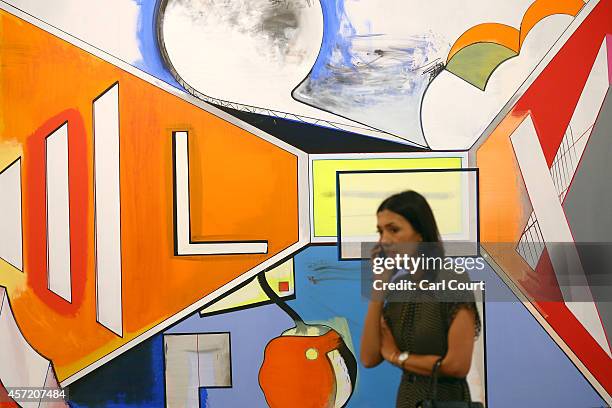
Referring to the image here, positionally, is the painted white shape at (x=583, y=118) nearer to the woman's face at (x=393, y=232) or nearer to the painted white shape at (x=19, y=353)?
the woman's face at (x=393, y=232)

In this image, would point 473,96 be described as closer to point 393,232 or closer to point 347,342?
point 393,232

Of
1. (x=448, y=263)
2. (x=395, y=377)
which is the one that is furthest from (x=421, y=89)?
(x=395, y=377)

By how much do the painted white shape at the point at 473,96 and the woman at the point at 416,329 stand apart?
8.7 inches

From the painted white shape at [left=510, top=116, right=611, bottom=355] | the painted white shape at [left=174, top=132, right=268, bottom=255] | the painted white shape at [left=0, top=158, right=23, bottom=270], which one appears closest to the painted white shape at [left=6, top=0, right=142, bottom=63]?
the painted white shape at [left=174, top=132, right=268, bottom=255]

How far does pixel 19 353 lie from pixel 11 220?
440 mm

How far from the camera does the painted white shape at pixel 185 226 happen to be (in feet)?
6.22

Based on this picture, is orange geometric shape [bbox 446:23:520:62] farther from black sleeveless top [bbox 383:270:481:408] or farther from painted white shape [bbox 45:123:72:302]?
painted white shape [bbox 45:123:72:302]

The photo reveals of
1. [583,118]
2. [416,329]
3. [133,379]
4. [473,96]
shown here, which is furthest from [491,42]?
[133,379]

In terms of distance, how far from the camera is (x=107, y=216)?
6.28 feet

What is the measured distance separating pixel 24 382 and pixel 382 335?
119 cm

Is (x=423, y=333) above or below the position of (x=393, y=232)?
below

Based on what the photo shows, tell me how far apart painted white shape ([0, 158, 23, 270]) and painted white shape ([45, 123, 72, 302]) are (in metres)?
0.10

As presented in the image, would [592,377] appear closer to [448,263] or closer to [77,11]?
[448,263]

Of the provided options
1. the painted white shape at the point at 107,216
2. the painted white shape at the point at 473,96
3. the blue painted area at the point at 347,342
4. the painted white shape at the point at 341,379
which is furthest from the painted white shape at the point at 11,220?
the painted white shape at the point at 473,96
